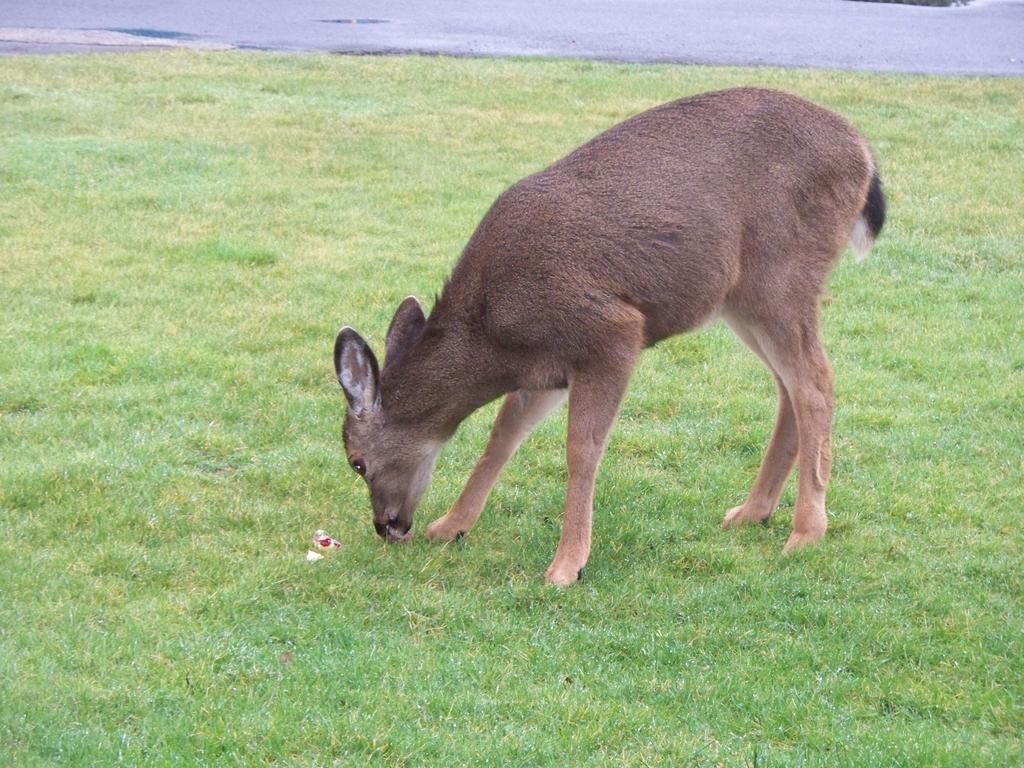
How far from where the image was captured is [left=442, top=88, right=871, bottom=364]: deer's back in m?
6.37

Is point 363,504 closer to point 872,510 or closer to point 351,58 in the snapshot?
point 872,510

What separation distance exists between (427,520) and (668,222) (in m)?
1.91

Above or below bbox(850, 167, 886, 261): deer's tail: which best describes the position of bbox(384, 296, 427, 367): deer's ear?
below

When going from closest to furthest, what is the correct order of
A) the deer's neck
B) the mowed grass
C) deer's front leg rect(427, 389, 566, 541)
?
the mowed grass → the deer's neck → deer's front leg rect(427, 389, 566, 541)

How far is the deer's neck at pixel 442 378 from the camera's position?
650 centimetres

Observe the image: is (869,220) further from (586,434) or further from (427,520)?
(427,520)

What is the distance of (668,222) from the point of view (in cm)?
650

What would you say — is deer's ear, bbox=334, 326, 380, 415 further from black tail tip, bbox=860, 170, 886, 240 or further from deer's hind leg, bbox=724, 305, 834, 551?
black tail tip, bbox=860, 170, 886, 240

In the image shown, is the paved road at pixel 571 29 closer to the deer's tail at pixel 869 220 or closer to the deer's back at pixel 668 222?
the deer's tail at pixel 869 220

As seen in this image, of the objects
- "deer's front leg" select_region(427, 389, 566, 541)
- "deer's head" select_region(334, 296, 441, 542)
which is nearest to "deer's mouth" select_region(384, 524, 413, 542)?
"deer's head" select_region(334, 296, 441, 542)

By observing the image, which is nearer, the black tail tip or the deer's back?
the deer's back

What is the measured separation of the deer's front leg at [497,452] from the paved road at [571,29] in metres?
12.9

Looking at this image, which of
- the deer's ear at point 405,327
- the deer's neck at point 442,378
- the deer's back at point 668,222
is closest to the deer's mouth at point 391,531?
the deer's neck at point 442,378

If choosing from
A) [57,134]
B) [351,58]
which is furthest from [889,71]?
[57,134]
